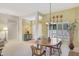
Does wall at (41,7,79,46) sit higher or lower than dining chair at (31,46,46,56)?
higher

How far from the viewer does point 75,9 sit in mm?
1842

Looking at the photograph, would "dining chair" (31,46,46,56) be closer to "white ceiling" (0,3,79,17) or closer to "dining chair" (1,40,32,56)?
"dining chair" (1,40,32,56)

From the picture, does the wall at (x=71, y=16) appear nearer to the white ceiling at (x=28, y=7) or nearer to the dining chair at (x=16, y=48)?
the white ceiling at (x=28, y=7)

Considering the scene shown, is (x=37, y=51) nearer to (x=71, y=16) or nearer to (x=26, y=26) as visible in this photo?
(x=26, y=26)

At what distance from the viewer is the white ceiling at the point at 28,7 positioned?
73.7 inches

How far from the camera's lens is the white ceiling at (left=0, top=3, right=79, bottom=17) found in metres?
1.87

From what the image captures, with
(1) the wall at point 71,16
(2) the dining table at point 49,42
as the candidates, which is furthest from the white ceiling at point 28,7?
(2) the dining table at point 49,42

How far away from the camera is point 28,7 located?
6.20ft

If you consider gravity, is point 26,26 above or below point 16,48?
above

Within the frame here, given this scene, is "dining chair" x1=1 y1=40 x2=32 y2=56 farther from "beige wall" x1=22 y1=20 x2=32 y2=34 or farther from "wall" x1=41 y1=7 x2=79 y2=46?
"wall" x1=41 y1=7 x2=79 y2=46

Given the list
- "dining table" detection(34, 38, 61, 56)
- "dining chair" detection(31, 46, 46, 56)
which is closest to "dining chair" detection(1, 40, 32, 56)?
"dining chair" detection(31, 46, 46, 56)

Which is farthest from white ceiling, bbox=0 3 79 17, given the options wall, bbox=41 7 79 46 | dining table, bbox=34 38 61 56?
dining table, bbox=34 38 61 56

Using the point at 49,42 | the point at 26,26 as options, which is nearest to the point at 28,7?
the point at 26,26

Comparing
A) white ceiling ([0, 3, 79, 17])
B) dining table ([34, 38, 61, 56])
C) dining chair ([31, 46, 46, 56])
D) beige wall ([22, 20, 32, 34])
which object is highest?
white ceiling ([0, 3, 79, 17])
